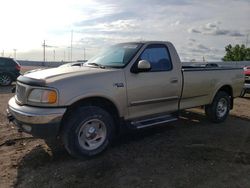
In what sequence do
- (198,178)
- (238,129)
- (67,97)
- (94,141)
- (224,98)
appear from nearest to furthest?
(198,178) < (67,97) < (94,141) < (238,129) < (224,98)

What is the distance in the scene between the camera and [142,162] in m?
5.50

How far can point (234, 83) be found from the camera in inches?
350

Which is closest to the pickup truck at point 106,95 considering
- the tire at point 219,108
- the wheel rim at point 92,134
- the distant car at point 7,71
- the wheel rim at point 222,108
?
the wheel rim at point 92,134

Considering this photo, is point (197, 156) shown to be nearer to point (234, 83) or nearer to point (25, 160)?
point (25, 160)

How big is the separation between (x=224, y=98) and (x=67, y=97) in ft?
15.8

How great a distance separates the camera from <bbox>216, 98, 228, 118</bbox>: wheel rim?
338 inches

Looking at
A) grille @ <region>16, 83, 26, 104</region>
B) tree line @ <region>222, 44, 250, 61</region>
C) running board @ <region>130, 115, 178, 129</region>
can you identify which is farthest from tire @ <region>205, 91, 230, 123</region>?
tree line @ <region>222, 44, 250, 61</region>

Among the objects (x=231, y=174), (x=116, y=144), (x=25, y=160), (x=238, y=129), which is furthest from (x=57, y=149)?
(x=238, y=129)

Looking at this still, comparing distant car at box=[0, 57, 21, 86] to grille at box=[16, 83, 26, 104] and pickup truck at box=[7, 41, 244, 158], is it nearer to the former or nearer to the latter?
pickup truck at box=[7, 41, 244, 158]

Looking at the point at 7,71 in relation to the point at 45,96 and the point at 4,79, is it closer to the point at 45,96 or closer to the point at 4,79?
the point at 4,79

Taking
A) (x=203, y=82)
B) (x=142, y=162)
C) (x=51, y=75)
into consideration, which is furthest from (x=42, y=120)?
(x=203, y=82)

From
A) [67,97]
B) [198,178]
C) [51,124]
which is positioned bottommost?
[198,178]

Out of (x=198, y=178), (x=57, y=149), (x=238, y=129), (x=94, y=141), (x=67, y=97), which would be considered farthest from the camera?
(x=238, y=129)

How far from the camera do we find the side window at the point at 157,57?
22.0ft
